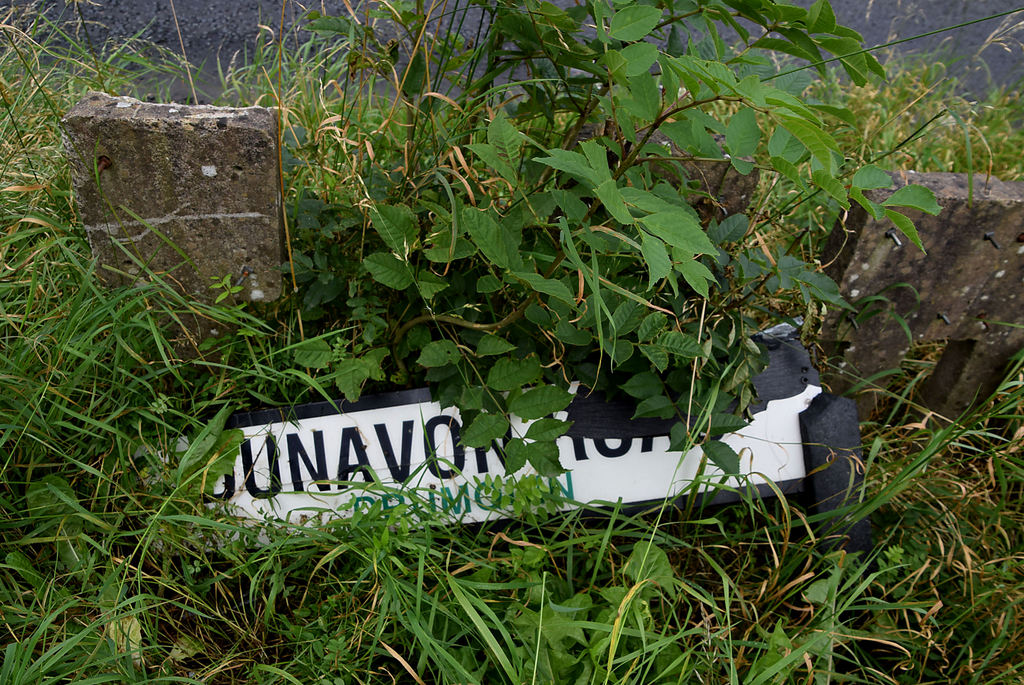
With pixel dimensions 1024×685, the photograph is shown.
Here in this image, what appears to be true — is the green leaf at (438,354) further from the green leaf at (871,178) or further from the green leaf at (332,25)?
the green leaf at (871,178)

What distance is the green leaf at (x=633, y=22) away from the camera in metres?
1.22

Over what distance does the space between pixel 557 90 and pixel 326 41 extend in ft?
5.37

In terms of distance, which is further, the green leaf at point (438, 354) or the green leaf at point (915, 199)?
the green leaf at point (438, 354)

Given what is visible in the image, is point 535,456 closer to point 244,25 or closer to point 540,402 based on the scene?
point 540,402

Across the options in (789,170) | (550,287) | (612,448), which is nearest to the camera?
(789,170)

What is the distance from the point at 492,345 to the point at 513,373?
0.29 feet

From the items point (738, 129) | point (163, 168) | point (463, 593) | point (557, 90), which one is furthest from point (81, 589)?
point (738, 129)

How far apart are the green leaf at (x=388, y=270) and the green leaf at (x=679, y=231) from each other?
2.15ft

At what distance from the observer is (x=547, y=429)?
5.28ft

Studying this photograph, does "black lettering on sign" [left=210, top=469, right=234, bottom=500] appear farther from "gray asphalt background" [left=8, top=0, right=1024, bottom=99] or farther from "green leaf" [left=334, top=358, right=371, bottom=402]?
"gray asphalt background" [left=8, top=0, right=1024, bottom=99]

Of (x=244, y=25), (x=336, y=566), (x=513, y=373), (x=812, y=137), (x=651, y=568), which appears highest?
(x=812, y=137)

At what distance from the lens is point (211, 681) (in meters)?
1.49

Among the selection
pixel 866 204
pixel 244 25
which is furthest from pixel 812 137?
pixel 244 25

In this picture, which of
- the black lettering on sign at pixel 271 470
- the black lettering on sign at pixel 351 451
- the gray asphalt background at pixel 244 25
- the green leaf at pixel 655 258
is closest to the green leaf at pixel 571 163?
the green leaf at pixel 655 258
